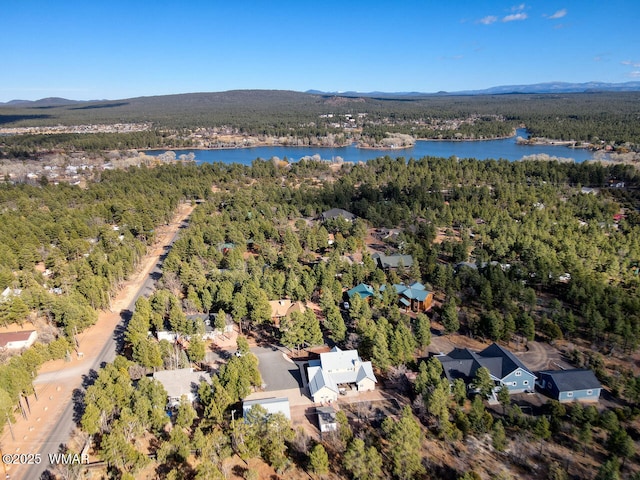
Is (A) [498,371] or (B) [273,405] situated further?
(A) [498,371]

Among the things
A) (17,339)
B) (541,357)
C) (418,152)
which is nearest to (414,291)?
(541,357)

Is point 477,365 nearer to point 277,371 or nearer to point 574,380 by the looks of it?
point 574,380

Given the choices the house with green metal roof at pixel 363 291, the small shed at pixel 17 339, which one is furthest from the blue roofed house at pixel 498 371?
the small shed at pixel 17 339

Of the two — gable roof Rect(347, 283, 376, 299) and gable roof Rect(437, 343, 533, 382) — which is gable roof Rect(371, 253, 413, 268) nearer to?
gable roof Rect(347, 283, 376, 299)

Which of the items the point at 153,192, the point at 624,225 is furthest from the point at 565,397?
the point at 153,192

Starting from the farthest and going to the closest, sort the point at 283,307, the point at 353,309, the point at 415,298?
the point at 415,298, the point at 283,307, the point at 353,309

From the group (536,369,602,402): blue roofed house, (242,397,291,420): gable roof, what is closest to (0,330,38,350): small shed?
(242,397,291,420): gable roof

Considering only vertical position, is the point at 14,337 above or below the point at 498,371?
above
